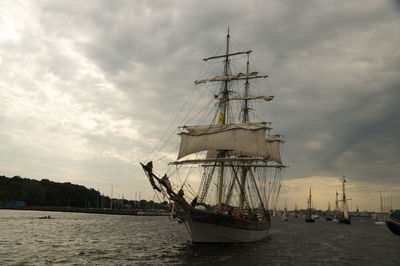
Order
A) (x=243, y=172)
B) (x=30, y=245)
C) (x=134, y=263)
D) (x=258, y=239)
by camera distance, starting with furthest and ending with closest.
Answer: (x=243, y=172) < (x=258, y=239) < (x=30, y=245) < (x=134, y=263)

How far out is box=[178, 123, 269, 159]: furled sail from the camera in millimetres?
45031

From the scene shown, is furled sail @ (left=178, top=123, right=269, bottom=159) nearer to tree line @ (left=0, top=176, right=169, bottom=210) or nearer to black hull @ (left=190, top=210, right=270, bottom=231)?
black hull @ (left=190, top=210, right=270, bottom=231)

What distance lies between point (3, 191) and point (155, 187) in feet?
→ 439

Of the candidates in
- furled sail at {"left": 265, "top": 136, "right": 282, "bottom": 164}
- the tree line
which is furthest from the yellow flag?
the tree line

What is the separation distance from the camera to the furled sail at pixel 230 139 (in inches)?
1773

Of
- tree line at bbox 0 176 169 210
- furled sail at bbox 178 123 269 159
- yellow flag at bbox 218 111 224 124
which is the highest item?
yellow flag at bbox 218 111 224 124

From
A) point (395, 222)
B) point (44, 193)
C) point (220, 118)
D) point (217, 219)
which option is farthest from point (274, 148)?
point (44, 193)

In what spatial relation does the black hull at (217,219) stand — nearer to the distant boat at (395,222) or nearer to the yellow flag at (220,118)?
the yellow flag at (220,118)

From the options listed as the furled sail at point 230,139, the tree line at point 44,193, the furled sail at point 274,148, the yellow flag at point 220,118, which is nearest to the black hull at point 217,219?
the furled sail at point 230,139

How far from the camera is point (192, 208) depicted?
33.3 metres

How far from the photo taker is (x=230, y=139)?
45.0m

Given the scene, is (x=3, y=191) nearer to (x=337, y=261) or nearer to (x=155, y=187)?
(x=155, y=187)

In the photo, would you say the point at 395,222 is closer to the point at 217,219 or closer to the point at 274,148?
the point at 217,219

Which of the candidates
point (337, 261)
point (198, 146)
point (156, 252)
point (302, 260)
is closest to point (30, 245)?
point (156, 252)
